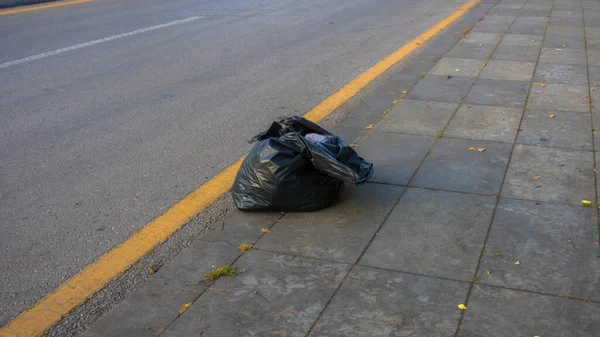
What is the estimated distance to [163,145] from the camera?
20.8 feet

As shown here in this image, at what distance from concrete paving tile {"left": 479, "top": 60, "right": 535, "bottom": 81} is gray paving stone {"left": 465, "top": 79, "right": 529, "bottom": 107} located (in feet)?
0.74

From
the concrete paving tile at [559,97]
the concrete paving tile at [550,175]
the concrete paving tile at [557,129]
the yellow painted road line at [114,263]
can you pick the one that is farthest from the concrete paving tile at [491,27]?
the yellow painted road line at [114,263]

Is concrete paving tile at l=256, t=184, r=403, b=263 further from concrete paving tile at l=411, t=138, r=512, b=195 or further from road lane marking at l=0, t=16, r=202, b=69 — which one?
road lane marking at l=0, t=16, r=202, b=69

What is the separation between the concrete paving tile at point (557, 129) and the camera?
5.84 meters

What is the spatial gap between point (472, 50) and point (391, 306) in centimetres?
712

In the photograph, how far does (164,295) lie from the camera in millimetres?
3672

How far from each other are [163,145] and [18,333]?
10.1 feet

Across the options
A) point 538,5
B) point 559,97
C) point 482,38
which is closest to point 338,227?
point 559,97

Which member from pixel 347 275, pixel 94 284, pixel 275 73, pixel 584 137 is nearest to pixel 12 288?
pixel 94 284

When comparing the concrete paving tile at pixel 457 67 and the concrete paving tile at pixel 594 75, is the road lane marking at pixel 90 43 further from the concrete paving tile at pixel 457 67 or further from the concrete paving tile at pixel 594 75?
the concrete paving tile at pixel 594 75

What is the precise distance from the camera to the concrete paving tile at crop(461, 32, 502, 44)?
34.4ft

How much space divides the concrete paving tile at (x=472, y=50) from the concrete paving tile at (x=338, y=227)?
516 centimetres

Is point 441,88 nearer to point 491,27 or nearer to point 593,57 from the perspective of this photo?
point 593,57

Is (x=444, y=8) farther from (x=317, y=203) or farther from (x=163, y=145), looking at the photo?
(x=317, y=203)
